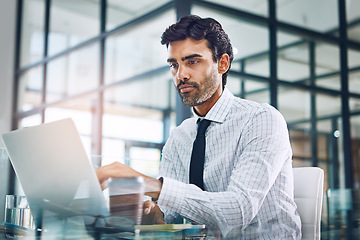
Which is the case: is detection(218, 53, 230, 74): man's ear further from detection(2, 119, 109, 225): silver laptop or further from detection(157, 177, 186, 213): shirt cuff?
detection(2, 119, 109, 225): silver laptop

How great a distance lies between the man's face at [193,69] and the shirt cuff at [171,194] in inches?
20.3

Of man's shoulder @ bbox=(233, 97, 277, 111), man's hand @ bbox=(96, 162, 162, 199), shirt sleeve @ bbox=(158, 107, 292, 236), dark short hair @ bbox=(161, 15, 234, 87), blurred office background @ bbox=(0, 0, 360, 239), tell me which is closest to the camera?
man's hand @ bbox=(96, 162, 162, 199)

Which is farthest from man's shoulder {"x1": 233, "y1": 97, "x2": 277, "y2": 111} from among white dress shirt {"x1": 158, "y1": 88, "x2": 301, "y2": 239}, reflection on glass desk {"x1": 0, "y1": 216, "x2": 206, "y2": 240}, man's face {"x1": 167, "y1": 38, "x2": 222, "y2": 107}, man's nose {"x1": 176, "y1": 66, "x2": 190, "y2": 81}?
reflection on glass desk {"x1": 0, "y1": 216, "x2": 206, "y2": 240}

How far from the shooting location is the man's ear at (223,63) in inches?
65.4

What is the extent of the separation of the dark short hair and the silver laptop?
2.36 ft

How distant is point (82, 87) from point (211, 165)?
356 cm

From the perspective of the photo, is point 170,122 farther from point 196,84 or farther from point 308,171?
point 308,171

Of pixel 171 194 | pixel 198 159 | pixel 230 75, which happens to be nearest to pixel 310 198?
pixel 198 159

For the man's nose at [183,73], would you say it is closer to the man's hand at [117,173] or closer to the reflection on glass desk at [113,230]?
the man's hand at [117,173]

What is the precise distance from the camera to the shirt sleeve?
3.74ft

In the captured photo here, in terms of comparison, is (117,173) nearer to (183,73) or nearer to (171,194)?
(171,194)

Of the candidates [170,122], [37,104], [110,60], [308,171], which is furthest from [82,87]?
[308,171]

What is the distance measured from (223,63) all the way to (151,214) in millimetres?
689

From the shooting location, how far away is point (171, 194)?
1.12 meters
